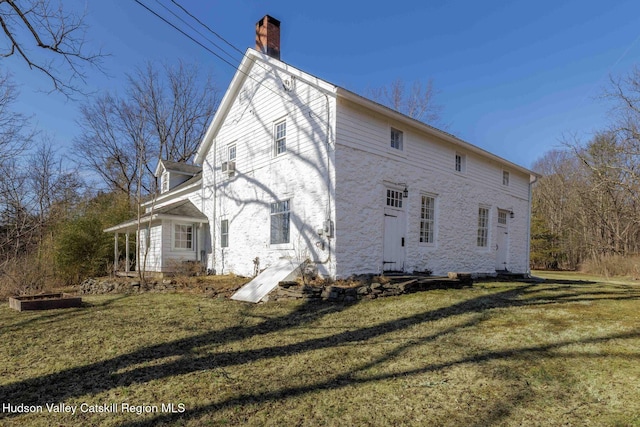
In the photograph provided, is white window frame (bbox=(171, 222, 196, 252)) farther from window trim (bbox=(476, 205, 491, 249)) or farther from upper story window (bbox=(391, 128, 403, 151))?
window trim (bbox=(476, 205, 491, 249))

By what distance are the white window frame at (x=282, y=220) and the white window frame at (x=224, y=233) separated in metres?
3.46

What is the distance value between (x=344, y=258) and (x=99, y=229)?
14722 mm

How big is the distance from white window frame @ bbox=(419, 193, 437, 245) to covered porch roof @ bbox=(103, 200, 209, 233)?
31.3 ft

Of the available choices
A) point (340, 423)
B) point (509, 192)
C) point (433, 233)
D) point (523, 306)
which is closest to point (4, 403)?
point (340, 423)

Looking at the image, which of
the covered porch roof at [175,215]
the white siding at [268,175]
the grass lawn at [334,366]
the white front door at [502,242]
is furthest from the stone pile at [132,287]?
the white front door at [502,242]

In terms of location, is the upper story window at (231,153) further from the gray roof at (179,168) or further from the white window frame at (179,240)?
the gray roof at (179,168)

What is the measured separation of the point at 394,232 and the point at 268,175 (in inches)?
192

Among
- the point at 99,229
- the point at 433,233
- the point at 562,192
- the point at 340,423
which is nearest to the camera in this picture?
the point at 340,423

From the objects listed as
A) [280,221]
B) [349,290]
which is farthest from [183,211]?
[349,290]

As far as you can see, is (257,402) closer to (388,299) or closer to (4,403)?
(4,403)

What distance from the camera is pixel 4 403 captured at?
3773 millimetres

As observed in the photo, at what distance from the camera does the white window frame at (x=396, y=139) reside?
12246 mm

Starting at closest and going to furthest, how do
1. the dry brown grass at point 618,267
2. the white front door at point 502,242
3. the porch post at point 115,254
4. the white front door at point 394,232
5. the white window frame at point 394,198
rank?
the white front door at point 394,232, the white window frame at point 394,198, the white front door at point 502,242, the porch post at point 115,254, the dry brown grass at point 618,267

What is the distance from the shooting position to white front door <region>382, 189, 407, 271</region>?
11.7m
